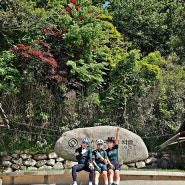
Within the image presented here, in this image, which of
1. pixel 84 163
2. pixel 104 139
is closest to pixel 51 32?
pixel 104 139

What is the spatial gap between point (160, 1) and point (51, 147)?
13.0 m

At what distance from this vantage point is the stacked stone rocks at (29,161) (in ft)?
53.4

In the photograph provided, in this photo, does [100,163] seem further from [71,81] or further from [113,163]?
[71,81]

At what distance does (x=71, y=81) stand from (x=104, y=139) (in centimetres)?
418

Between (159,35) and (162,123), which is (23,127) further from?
(159,35)

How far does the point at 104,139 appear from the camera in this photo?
13477mm

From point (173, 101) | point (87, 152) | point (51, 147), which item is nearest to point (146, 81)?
point (173, 101)

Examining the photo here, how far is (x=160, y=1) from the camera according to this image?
24.6 meters

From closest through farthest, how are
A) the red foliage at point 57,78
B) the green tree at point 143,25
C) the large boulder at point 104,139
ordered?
the large boulder at point 104,139 < the red foliage at point 57,78 < the green tree at point 143,25

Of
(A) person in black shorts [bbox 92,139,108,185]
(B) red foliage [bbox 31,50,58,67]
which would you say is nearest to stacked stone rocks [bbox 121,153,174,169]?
(B) red foliage [bbox 31,50,58,67]

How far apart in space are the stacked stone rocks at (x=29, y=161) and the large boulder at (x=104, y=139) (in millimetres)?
3308

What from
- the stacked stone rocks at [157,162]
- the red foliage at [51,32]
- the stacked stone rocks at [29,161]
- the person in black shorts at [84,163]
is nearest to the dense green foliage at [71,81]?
the red foliage at [51,32]

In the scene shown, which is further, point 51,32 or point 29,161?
point 51,32

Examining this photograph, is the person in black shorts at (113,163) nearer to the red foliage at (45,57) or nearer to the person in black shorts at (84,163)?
the person in black shorts at (84,163)
